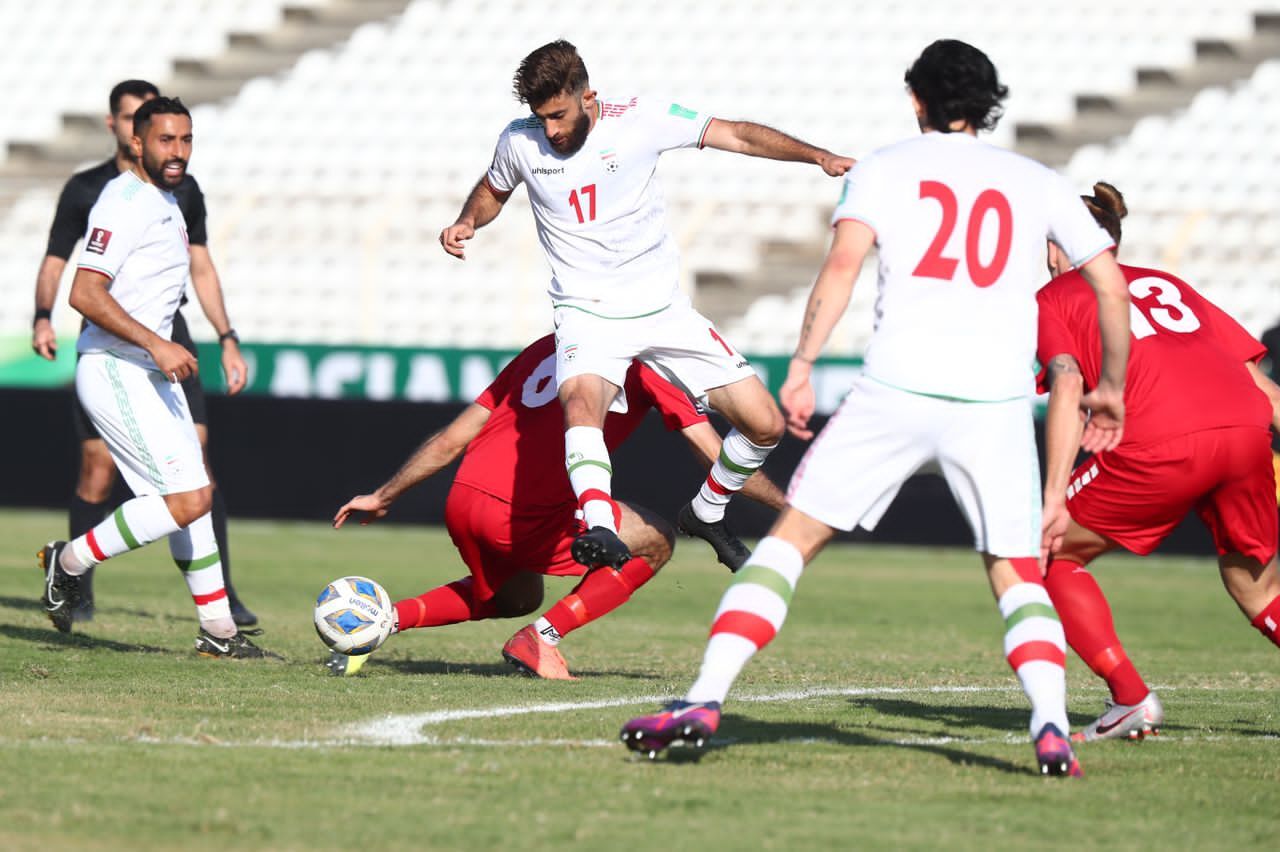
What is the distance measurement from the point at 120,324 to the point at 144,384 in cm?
37

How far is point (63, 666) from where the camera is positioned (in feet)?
23.7

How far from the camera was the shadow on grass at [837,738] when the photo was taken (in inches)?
209

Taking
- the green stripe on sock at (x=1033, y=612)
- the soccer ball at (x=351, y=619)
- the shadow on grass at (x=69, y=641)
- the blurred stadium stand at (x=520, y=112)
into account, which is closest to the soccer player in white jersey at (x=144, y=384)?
the shadow on grass at (x=69, y=641)

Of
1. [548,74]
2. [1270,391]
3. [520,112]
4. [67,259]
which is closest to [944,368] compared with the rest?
[1270,391]

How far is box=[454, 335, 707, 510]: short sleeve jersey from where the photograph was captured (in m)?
7.44

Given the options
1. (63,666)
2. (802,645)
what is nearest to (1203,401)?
(802,645)

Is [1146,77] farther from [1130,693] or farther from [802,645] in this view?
[1130,693]

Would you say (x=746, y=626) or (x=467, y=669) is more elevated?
(x=746, y=626)

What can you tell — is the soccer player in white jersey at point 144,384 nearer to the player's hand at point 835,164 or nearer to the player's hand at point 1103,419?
the player's hand at point 835,164

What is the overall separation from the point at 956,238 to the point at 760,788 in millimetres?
1548

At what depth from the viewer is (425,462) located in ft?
24.7

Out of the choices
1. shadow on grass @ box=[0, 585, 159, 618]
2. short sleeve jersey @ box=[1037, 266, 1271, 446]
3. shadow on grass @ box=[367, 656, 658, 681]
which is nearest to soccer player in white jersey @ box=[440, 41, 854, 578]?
shadow on grass @ box=[367, 656, 658, 681]

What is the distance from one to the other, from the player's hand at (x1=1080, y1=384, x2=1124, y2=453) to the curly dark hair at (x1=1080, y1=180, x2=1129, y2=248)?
36.1 inches

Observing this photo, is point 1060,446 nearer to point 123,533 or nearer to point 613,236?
point 613,236
